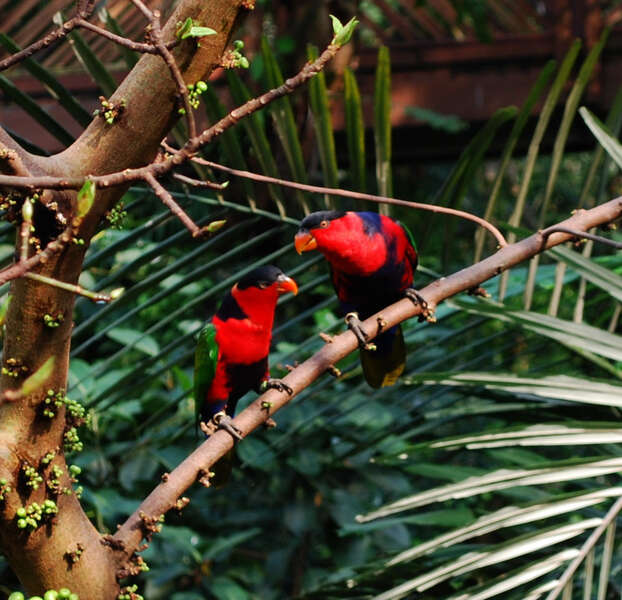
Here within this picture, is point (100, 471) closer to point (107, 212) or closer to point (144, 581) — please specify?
point (144, 581)

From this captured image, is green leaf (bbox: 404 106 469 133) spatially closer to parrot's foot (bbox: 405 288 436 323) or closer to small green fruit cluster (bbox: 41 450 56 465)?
parrot's foot (bbox: 405 288 436 323)

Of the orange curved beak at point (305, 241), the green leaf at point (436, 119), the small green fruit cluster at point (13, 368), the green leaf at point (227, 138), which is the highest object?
the green leaf at point (436, 119)

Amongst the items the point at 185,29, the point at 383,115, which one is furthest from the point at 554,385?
the point at 185,29

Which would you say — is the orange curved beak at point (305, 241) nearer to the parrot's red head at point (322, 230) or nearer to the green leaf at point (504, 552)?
the parrot's red head at point (322, 230)

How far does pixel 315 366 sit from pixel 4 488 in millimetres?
377

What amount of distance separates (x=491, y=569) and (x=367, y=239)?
2.21 feet

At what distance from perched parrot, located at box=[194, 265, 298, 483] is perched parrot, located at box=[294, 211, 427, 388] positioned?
0.31 feet

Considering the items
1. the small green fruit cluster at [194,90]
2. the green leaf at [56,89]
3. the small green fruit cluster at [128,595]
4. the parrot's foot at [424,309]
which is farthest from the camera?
the green leaf at [56,89]

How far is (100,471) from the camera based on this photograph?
2.11 meters

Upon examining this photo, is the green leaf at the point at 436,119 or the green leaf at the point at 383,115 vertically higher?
the green leaf at the point at 436,119

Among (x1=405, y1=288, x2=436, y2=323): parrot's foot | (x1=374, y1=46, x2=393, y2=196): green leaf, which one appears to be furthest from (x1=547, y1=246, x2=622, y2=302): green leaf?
(x1=374, y1=46, x2=393, y2=196): green leaf

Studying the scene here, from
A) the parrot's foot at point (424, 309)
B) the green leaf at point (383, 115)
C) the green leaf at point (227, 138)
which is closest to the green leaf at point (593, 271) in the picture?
the parrot's foot at point (424, 309)

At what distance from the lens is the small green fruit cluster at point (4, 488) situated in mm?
879

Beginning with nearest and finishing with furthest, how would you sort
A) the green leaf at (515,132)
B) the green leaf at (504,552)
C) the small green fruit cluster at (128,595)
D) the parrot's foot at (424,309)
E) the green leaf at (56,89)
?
1. the small green fruit cluster at (128,595)
2. the parrot's foot at (424,309)
3. the green leaf at (504,552)
4. the green leaf at (56,89)
5. the green leaf at (515,132)
